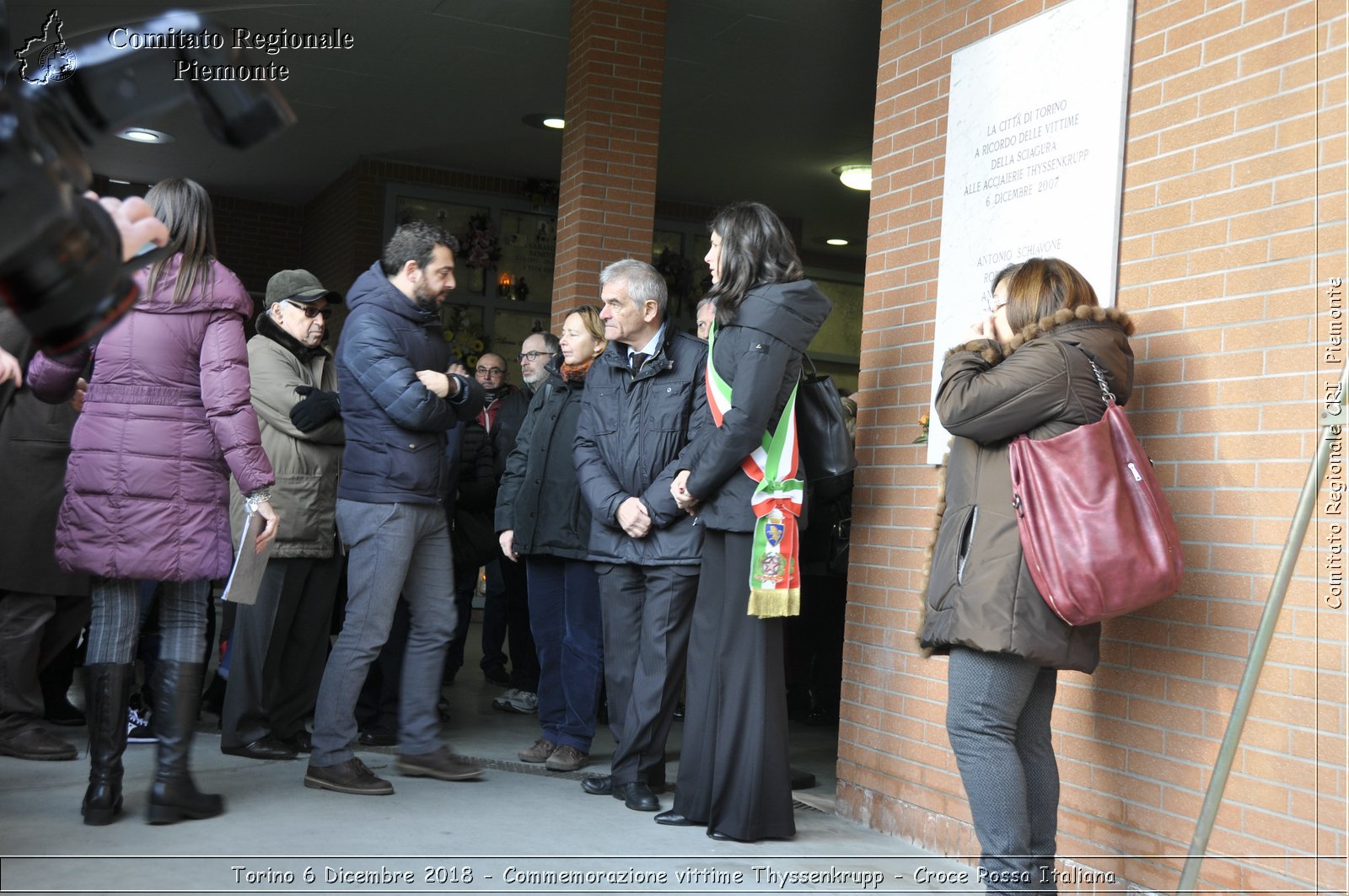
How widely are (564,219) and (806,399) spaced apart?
14.0 ft

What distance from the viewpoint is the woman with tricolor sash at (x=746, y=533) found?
4.05 metres

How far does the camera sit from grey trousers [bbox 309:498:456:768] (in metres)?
4.43

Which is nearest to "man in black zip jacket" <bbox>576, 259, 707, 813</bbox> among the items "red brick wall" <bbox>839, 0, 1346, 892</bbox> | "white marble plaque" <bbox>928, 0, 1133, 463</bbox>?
"white marble plaque" <bbox>928, 0, 1133, 463</bbox>

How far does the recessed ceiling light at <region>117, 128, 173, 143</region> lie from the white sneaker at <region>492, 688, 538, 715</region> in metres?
7.17

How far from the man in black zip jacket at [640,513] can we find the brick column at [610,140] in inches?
119

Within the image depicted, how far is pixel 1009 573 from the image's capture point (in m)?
3.10

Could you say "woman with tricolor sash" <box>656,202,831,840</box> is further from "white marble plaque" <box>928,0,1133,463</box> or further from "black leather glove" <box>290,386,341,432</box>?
"black leather glove" <box>290,386,341,432</box>

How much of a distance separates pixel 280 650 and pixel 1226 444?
12.0ft

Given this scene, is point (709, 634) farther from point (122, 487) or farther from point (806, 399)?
point (122, 487)

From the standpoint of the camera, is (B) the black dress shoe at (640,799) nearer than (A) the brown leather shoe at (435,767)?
Yes

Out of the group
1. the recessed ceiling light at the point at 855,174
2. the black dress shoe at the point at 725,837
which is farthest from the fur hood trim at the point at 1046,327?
the recessed ceiling light at the point at 855,174

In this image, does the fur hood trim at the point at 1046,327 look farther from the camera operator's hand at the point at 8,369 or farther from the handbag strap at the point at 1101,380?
the camera operator's hand at the point at 8,369

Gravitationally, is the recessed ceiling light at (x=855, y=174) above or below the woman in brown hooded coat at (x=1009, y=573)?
above

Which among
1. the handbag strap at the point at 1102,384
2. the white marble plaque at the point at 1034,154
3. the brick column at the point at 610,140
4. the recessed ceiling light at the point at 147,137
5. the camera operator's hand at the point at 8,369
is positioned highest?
the recessed ceiling light at the point at 147,137
